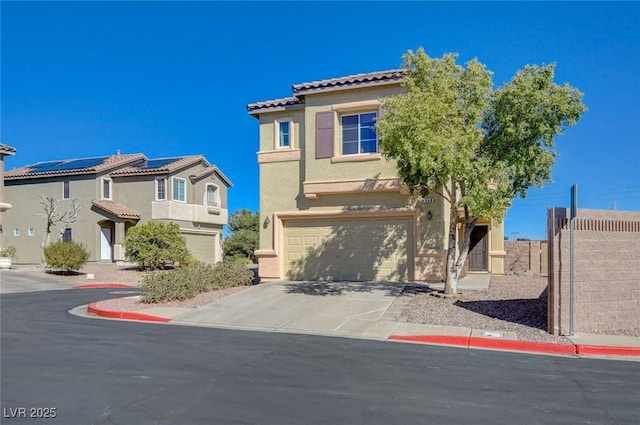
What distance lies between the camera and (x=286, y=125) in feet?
60.0

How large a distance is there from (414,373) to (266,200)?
38.6ft

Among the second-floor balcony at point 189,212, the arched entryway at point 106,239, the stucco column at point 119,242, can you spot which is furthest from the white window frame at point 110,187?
the second-floor balcony at point 189,212

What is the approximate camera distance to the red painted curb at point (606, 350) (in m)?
8.81

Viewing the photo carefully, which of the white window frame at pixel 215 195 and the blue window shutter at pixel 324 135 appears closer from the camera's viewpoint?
the blue window shutter at pixel 324 135

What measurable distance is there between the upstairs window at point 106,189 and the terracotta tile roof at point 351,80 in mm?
21435

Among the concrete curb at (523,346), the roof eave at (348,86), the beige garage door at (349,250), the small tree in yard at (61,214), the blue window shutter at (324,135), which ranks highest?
the roof eave at (348,86)

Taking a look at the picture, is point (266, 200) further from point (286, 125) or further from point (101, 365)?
point (101, 365)

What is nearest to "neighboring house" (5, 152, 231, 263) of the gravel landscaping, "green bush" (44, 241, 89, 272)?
"green bush" (44, 241, 89, 272)

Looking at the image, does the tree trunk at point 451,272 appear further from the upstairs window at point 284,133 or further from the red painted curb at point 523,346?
the upstairs window at point 284,133

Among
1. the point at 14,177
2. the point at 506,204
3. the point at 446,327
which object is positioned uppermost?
the point at 14,177

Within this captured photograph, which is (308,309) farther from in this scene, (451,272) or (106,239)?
(106,239)

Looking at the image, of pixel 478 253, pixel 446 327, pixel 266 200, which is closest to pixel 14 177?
pixel 266 200

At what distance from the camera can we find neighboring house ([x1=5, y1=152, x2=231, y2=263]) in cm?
3269

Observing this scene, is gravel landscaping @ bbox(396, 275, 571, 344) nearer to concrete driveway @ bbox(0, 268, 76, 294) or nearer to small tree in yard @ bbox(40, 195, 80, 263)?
concrete driveway @ bbox(0, 268, 76, 294)
